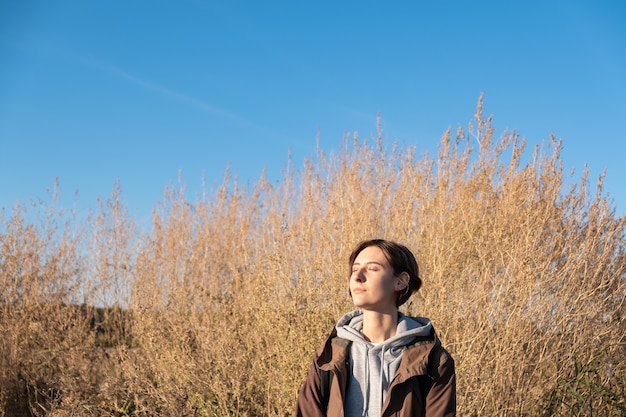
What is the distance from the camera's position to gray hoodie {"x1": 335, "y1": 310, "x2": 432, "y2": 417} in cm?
207

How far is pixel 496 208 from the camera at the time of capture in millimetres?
5734

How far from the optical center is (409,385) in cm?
204

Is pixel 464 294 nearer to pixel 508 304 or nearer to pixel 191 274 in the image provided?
pixel 508 304

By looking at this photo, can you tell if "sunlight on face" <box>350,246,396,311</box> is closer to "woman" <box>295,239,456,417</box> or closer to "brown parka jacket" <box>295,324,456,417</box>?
"woman" <box>295,239,456,417</box>

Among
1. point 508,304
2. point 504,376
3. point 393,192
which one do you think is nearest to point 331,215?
point 393,192

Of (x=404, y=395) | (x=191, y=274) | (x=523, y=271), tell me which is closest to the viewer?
(x=404, y=395)

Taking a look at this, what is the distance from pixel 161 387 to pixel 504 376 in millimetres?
2588

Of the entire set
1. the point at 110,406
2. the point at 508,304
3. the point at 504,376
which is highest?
the point at 508,304

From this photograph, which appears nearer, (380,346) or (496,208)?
(380,346)

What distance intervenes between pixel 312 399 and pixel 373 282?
1.41 ft

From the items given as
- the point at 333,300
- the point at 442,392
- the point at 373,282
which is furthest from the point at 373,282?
the point at 333,300

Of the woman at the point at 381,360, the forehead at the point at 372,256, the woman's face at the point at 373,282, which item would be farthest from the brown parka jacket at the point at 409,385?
the forehead at the point at 372,256

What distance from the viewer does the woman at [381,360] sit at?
2029mm

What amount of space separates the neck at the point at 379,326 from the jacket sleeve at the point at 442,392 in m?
0.18
